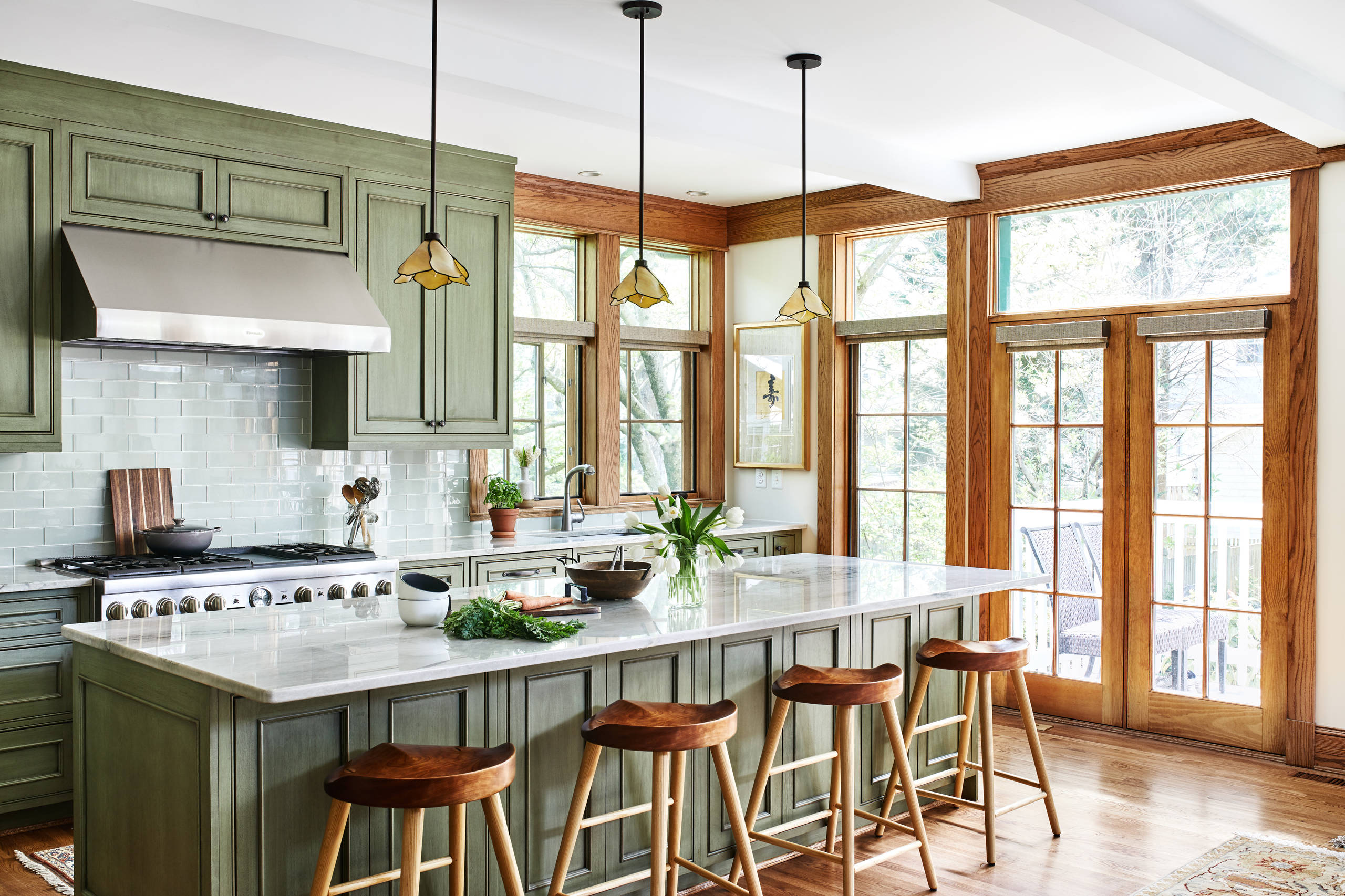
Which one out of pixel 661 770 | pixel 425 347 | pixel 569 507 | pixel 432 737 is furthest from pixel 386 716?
pixel 569 507

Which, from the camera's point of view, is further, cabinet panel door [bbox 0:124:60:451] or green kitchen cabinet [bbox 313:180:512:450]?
green kitchen cabinet [bbox 313:180:512:450]

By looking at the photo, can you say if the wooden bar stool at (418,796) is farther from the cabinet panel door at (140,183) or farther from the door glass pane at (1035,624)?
the door glass pane at (1035,624)

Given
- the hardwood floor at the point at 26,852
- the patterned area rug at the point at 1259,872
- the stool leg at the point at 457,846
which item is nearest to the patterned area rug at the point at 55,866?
the hardwood floor at the point at 26,852

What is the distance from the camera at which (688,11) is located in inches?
145

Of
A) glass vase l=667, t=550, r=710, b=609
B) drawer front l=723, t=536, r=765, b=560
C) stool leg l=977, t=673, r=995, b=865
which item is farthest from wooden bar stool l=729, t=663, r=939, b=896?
drawer front l=723, t=536, r=765, b=560

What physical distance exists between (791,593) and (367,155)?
276 centimetres

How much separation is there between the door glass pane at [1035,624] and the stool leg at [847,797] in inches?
103

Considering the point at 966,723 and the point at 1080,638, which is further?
the point at 1080,638

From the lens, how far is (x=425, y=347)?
518cm

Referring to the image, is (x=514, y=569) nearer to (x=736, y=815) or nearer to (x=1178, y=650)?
(x=736, y=815)

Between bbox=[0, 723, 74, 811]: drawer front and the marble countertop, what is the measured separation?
1.33 metres

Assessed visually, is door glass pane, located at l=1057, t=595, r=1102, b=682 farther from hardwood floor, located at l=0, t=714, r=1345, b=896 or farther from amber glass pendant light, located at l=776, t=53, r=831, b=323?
amber glass pendant light, located at l=776, t=53, r=831, b=323

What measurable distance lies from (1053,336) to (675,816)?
3.45m

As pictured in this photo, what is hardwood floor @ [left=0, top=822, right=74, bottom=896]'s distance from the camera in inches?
139
